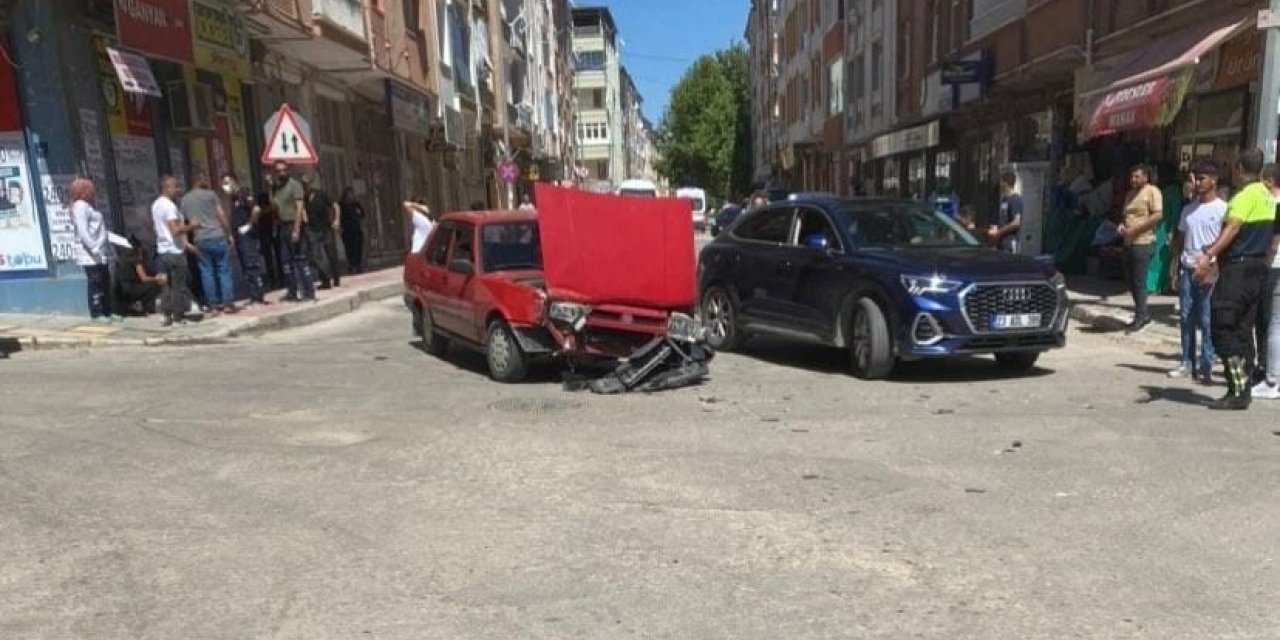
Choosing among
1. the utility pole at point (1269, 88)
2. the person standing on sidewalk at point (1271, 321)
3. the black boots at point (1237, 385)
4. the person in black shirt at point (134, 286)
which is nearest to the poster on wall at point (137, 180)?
the person in black shirt at point (134, 286)

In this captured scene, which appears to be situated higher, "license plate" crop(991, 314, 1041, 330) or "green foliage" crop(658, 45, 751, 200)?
"green foliage" crop(658, 45, 751, 200)

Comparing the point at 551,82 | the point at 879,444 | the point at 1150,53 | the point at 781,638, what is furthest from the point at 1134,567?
the point at 551,82

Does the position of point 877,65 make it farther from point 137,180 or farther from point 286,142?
point 137,180

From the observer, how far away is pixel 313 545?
14.9 feet

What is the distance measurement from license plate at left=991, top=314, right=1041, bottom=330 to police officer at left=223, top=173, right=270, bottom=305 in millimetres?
10155

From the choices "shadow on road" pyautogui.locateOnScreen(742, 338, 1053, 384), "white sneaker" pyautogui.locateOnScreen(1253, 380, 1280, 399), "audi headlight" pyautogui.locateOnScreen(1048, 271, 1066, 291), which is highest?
"audi headlight" pyautogui.locateOnScreen(1048, 271, 1066, 291)

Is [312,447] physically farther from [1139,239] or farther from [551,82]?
[551,82]

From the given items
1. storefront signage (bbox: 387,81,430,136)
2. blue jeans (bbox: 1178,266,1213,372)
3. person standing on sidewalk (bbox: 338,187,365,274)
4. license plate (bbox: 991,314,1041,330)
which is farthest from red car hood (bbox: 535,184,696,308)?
storefront signage (bbox: 387,81,430,136)

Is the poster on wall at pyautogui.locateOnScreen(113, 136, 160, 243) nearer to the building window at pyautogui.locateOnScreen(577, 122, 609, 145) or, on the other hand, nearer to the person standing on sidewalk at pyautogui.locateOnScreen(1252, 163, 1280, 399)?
the person standing on sidewalk at pyautogui.locateOnScreen(1252, 163, 1280, 399)

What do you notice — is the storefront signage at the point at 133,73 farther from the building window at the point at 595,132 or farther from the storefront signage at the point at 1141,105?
the building window at the point at 595,132

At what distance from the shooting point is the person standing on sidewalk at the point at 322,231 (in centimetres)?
1488

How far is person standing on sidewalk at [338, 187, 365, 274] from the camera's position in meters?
19.7

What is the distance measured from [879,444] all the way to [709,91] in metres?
68.7

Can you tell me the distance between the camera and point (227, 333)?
38.0ft
